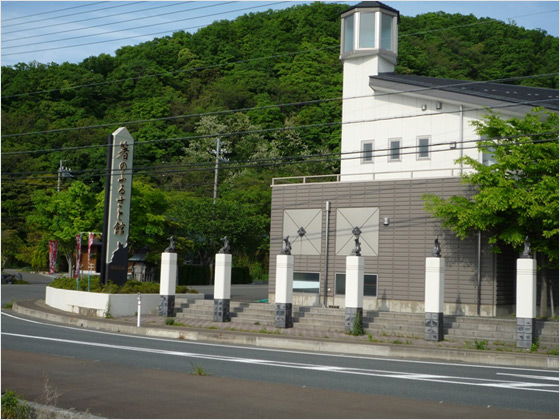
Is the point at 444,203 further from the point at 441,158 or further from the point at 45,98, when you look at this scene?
the point at 45,98

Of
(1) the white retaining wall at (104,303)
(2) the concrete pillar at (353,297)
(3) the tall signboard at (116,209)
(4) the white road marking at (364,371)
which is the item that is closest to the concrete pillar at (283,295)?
(2) the concrete pillar at (353,297)

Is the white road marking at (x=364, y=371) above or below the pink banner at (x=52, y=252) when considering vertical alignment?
below

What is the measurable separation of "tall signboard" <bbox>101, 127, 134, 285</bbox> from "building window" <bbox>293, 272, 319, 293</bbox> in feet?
26.8

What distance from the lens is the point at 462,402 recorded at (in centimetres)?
1069

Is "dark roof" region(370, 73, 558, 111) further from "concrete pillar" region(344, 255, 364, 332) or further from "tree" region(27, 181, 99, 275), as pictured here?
"tree" region(27, 181, 99, 275)

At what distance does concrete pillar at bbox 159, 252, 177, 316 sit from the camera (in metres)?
26.3

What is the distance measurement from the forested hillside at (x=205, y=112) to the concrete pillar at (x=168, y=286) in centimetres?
2498

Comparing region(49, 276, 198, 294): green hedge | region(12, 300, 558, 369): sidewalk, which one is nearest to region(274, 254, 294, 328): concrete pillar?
region(12, 300, 558, 369): sidewalk

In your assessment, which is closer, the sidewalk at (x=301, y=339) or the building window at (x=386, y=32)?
the sidewalk at (x=301, y=339)

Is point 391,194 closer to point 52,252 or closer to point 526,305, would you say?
point 526,305

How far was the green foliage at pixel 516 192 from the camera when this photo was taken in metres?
23.2

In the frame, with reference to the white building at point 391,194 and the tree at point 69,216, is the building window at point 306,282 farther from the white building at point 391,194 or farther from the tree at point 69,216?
the tree at point 69,216

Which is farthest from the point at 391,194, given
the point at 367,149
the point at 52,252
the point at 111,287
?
the point at 52,252

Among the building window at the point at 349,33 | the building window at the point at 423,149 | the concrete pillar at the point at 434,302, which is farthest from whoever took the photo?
the building window at the point at 349,33
